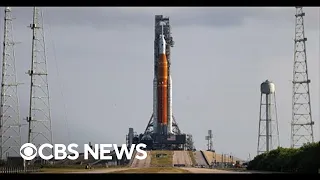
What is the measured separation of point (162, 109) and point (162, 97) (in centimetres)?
354

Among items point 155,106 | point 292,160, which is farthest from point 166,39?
point 292,160

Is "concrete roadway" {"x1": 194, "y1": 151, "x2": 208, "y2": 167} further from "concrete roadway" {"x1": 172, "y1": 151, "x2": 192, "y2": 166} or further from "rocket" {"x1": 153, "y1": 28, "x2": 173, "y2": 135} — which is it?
"rocket" {"x1": 153, "y1": 28, "x2": 173, "y2": 135}

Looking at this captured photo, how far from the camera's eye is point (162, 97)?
14150 cm

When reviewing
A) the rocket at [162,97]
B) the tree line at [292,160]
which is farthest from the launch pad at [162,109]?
the tree line at [292,160]

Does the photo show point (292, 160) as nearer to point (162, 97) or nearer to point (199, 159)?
point (199, 159)

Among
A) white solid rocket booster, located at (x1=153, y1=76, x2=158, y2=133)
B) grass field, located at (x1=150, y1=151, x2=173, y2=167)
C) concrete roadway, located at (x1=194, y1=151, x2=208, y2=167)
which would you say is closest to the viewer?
grass field, located at (x1=150, y1=151, x2=173, y2=167)

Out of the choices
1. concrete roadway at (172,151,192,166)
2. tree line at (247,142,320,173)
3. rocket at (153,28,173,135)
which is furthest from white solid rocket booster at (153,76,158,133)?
tree line at (247,142,320,173)

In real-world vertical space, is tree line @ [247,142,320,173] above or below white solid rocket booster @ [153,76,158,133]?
below

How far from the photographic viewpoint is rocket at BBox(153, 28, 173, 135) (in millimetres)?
142125

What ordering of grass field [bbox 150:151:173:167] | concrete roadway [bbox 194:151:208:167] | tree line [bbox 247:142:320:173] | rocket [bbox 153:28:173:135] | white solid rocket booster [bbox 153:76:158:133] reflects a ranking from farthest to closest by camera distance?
white solid rocket booster [bbox 153:76:158:133]
rocket [bbox 153:28:173:135]
concrete roadway [bbox 194:151:208:167]
grass field [bbox 150:151:173:167]
tree line [bbox 247:142:320:173]

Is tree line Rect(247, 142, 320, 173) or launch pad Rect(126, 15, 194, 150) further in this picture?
launch pad Rect(126, 15, 194, 150)

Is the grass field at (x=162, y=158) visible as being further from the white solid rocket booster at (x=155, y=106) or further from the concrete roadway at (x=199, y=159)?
the white solid rocket booster at (x=155, y=106)
